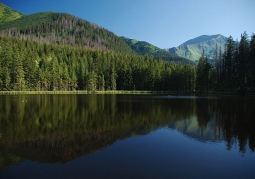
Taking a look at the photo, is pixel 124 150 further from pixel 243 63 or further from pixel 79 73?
pixel 79 73

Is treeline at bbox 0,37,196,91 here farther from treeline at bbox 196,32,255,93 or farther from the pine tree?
the pine tree

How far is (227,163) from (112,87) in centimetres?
11206

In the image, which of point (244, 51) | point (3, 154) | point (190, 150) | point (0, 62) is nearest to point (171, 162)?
point (190, 150)

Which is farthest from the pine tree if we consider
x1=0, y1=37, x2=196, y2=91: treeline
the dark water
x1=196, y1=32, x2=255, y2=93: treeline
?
the dark water

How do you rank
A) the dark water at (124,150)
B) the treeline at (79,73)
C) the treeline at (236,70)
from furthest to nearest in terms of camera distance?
the treeline at (79,73) < the treeline at (236,70) < the dark water at (124,150)

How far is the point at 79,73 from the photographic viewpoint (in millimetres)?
123375

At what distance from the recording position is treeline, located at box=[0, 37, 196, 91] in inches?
3843

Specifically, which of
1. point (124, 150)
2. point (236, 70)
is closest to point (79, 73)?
point (236, 70)

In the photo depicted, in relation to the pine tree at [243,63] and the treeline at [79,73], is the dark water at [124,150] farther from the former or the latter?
the treeline at [79,73]

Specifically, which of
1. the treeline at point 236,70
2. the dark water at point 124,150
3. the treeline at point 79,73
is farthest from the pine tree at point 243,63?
the dark water at point 124,150

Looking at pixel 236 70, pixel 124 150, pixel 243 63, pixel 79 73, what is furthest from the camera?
pixel 79 73

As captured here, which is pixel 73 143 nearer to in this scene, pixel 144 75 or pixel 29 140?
pixel 29 140

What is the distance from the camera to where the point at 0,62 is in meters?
96.9

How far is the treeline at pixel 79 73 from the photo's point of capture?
97600mm
